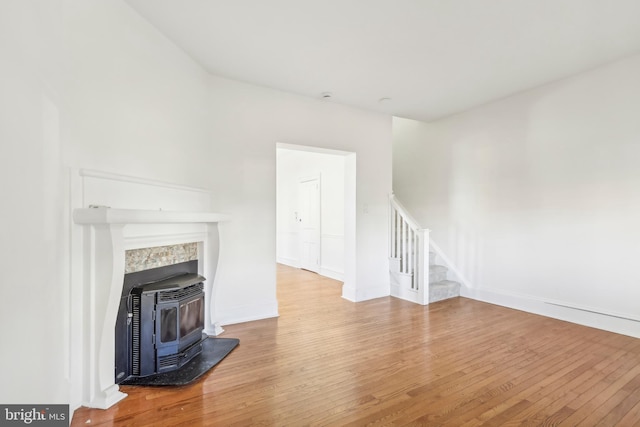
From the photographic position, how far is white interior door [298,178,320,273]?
21.4 ft

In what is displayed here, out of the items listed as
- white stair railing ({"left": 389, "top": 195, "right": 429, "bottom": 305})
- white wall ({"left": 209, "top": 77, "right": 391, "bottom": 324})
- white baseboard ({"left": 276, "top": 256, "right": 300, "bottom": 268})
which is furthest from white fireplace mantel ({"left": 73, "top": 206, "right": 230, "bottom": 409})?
white baseboard ({"left": 276, "top": 256, "right": 300, "bottom": 268})

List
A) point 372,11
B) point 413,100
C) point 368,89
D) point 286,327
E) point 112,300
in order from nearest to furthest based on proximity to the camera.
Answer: point 112,300 < point 372,11 < point 286,327 < point 368,89 < point 413,100

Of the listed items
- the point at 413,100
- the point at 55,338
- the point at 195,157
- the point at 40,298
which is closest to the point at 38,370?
the point at 55,338

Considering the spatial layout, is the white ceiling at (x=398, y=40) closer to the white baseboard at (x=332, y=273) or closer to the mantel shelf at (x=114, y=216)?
the mantel shelf at (x=114, y=216)

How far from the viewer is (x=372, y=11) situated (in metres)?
2.37

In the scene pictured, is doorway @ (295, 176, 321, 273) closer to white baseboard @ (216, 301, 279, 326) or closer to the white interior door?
the white interior door

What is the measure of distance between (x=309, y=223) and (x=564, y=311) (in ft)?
15.0

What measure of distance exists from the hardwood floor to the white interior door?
9.79 feet

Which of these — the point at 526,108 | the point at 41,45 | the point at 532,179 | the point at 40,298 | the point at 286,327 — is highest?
the point at 526,108

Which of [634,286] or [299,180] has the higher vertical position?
[299,180]

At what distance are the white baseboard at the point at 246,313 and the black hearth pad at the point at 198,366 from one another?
0.43 m

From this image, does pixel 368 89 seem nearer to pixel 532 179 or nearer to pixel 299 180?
pixel 532 179

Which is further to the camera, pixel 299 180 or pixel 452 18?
pixel 299 180

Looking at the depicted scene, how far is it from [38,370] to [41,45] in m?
1.66
